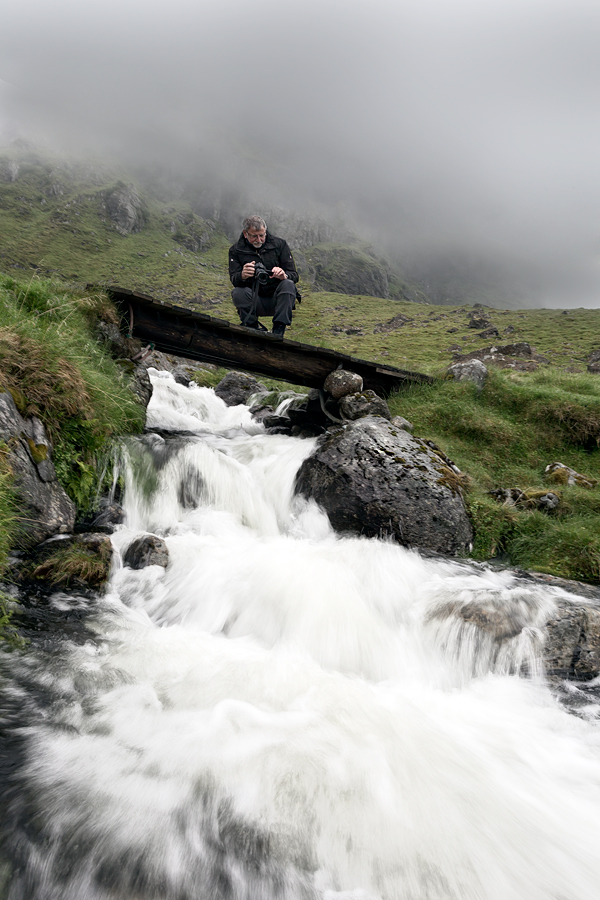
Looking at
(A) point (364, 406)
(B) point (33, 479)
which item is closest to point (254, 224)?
(A) point (364, 406)

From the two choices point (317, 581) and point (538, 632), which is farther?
point (317, 581)

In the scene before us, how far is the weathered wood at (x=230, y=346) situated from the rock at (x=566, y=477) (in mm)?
4132

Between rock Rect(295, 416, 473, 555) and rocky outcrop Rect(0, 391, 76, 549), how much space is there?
370cm

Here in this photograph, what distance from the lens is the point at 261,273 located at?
931 cm

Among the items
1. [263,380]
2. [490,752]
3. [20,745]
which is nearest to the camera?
[20,745]

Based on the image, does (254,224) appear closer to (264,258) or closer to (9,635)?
(264,258)

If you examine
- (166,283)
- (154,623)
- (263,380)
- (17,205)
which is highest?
(17,205)

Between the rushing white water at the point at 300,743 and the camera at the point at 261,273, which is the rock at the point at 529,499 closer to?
the rushing white water at the point at 300,743

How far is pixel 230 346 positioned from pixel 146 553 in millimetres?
5775

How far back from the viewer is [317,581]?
5055mm

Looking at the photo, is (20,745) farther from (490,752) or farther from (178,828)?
(490,752)

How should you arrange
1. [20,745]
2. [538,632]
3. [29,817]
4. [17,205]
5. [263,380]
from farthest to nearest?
1. [17,205]
2. [263,380]
3. [538,632]
4. [20,745]
5. [29,817]

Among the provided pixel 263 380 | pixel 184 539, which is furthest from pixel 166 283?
pixel 184 539

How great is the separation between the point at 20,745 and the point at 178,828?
1088 mm
